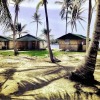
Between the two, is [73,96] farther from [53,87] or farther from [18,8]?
[18,8]

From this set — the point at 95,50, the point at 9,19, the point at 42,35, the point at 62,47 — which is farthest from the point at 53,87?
the point at 42,35

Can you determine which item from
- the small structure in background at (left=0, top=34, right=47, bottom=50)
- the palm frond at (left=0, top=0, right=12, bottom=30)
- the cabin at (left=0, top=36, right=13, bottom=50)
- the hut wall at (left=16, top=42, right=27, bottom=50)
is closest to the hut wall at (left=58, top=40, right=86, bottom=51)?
the small structure in background at (left=0, top=34, right=47, bottom=50)

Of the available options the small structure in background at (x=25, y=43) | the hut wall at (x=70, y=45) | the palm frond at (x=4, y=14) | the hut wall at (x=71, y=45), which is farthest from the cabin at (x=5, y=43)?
the palm frond at (x=4, y=14)

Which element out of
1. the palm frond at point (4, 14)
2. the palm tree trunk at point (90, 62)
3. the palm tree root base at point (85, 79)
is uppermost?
the palm frond at point (4, 14)

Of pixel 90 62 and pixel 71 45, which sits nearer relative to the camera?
pixel 90 62

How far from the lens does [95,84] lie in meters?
12.0

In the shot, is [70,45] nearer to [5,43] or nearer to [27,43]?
[27,43]

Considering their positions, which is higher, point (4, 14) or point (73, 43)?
point (4, 14)

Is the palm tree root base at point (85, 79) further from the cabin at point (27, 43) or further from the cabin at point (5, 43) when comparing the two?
the cabin at point (5, 43)

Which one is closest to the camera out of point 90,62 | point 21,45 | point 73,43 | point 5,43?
point 90,62

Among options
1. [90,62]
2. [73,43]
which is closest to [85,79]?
[90,62]

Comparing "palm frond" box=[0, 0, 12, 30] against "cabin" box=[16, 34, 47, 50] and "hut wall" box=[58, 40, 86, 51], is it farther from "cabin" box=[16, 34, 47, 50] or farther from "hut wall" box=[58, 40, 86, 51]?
"cabin" box=[16, 34, 47, 50]

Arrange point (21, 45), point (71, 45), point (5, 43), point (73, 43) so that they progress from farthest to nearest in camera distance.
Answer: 1. point (5, 43)
2. point (21, 45)
3. point (71, 45)
4. point (73, 43)

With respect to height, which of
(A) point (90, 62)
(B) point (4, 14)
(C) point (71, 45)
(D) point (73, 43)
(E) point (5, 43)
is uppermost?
(B) point (4, 14)
